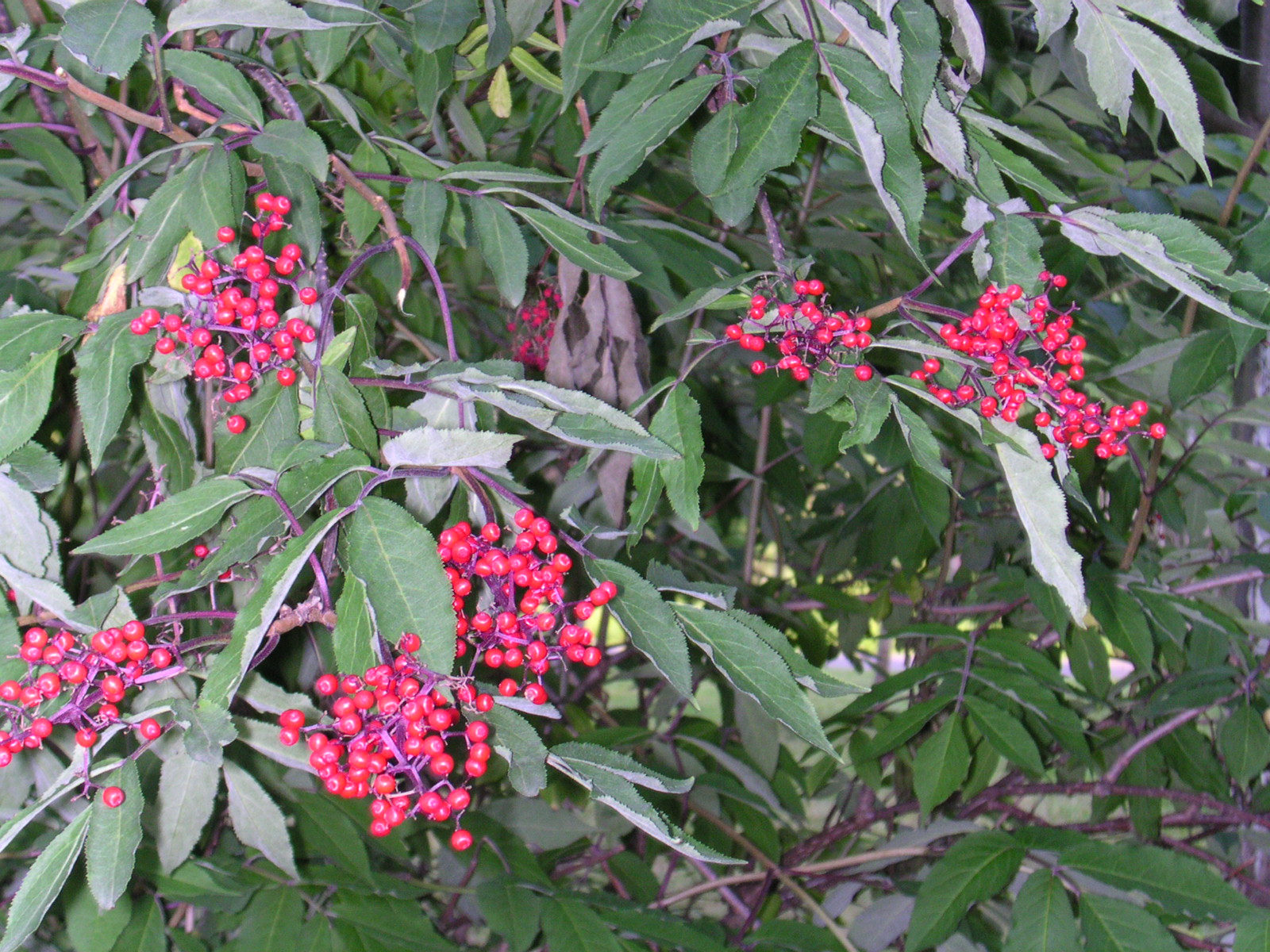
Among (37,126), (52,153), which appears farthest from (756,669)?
(52,153)

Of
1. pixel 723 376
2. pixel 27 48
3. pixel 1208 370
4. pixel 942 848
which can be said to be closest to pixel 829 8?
pixel 27 48

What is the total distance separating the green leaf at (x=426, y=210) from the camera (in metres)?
0.80

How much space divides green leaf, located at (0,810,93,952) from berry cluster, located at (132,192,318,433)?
271 millimetres

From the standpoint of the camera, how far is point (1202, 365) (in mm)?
1149

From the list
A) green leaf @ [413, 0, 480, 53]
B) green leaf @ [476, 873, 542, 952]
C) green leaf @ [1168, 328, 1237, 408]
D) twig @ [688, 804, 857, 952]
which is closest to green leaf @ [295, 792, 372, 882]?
green leaf @ [476, 873, 542, 952]

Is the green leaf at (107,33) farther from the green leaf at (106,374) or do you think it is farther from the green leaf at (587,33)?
the green leaf at (587,33)

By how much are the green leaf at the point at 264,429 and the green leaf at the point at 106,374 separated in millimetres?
75

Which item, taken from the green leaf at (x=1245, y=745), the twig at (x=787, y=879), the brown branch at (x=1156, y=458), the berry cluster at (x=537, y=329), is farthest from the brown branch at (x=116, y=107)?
the green leaf at (x=1245, y=745)

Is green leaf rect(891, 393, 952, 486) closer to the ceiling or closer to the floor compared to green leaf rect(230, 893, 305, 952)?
closer to the ceiling

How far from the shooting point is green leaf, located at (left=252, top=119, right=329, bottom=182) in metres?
0.70

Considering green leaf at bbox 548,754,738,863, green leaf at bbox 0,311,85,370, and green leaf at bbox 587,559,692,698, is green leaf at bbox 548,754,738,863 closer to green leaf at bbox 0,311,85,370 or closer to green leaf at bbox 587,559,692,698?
green leaf at bbox 587,559,692,698

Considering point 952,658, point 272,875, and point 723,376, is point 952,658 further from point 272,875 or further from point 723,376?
point 723,376

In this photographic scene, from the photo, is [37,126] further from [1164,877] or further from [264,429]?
[1164,877]

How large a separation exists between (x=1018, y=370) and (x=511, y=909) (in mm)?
A: 791
